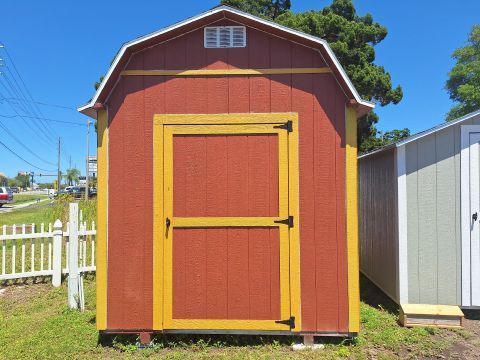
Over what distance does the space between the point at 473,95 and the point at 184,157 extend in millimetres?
38091

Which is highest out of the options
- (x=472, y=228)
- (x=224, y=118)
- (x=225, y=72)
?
(x=225, y=72)

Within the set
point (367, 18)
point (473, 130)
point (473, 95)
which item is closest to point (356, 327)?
point (473, 130)

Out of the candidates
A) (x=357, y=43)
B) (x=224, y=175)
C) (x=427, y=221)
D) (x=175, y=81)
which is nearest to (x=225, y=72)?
(x=175, y=81)

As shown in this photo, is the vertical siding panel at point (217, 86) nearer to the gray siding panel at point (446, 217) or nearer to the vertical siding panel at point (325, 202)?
the vertical siding panel at point (325, 202)

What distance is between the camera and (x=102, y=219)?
399cm

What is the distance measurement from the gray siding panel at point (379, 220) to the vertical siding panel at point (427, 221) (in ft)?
0.97

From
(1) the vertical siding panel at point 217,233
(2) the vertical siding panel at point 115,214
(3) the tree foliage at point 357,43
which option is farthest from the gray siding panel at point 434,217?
(3) the tree foliage at point 357,43

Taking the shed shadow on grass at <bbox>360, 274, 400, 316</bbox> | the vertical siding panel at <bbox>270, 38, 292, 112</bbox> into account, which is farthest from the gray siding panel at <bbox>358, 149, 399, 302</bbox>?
the vertical siding panel at <bbox>270, 38, 292, 112</bbox>

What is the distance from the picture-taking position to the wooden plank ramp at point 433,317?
4.48 m

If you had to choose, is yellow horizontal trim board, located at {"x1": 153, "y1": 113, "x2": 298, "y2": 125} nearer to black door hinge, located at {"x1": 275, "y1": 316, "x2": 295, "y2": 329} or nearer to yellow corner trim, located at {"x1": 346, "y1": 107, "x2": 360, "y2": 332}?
yellow corner trim, located at {"x1": 346, "y1": 107, "x2": 360, "y2": 332}

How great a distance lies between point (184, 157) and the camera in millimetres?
3980

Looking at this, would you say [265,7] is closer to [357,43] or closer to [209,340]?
[357,43]

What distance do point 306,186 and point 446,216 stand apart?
2.09 m

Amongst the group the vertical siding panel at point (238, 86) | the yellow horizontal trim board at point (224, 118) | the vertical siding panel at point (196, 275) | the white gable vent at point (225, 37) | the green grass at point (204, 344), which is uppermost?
the white gable vent at point (225, 37)
